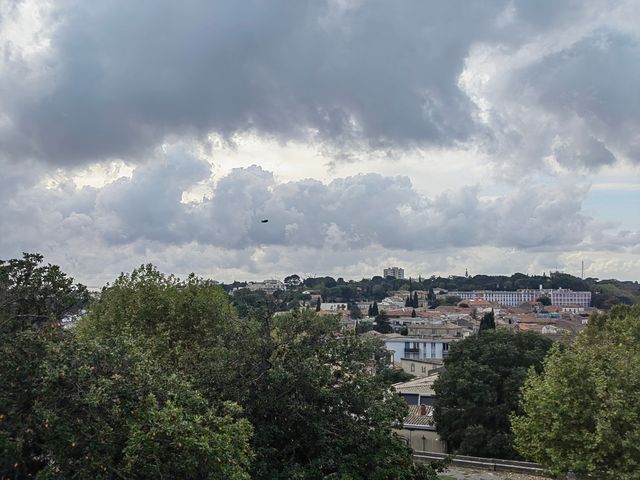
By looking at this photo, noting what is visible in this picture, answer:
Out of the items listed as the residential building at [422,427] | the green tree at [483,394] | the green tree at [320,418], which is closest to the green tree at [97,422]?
the green tree at [320,418]

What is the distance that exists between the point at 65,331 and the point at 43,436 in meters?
2.24

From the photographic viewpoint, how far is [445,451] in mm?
28828

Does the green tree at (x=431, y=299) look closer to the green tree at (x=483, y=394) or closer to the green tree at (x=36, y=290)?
the green tree at (x=483, y=394)

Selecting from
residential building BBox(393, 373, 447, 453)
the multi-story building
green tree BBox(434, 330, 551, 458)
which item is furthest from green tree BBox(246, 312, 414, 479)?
the multi-story building

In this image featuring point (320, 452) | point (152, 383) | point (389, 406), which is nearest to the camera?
point (152, 383)

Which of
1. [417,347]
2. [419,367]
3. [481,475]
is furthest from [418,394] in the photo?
[417,347]

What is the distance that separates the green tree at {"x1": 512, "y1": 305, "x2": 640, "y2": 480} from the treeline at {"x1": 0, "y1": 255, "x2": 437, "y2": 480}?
417 cm

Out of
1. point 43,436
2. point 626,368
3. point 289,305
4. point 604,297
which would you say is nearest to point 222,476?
point 43,436

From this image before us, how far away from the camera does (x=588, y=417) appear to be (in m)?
15.0

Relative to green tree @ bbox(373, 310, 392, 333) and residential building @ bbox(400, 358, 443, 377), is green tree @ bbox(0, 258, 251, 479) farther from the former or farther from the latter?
green tree @ bbox(373, 310, 392, 333)

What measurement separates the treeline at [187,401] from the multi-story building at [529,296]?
156 m

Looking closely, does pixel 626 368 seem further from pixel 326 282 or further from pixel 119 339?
pixel 326 282

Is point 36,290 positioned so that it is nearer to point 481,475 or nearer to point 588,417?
point 588,417

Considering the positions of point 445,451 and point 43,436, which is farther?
point 445,451
